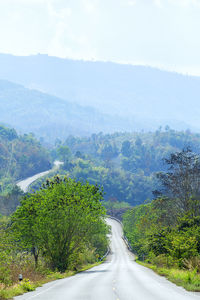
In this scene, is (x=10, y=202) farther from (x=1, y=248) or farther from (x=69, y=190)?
(x=1, y=248)

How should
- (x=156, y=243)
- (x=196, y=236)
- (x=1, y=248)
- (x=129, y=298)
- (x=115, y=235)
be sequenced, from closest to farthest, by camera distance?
1. (x=129, y=298)
2. (x=1, y=248)
3. (x=196, y=236)
4. (x=156, y=243)
5. (x=115, y=235)

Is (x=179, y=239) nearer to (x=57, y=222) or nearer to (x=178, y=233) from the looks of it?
(x=178, y=233)

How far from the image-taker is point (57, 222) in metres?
40.0

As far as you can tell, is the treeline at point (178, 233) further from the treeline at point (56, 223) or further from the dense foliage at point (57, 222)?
the dense foliage at point (57, 222)

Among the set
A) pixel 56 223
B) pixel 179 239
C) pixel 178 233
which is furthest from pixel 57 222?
pixel 178 233

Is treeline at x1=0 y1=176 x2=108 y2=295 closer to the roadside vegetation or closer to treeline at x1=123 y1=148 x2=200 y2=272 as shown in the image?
treeline at x1=123 y1=148 x2=200 y2=272

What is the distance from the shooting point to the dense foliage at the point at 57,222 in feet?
129

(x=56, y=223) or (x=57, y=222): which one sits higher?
(x=57, y=222)

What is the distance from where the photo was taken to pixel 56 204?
4119cm

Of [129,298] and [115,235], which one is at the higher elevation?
[129,298]

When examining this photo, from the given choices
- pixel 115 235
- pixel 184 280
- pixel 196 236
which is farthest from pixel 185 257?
pixel 115 235

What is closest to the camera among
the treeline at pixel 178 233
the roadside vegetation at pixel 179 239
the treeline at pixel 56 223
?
the roadside vegetation at pixel 179 239

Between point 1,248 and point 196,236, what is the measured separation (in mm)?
18625

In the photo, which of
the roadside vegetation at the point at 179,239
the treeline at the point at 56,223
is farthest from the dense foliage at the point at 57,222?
the roadside vegetation at the point at 179,239
